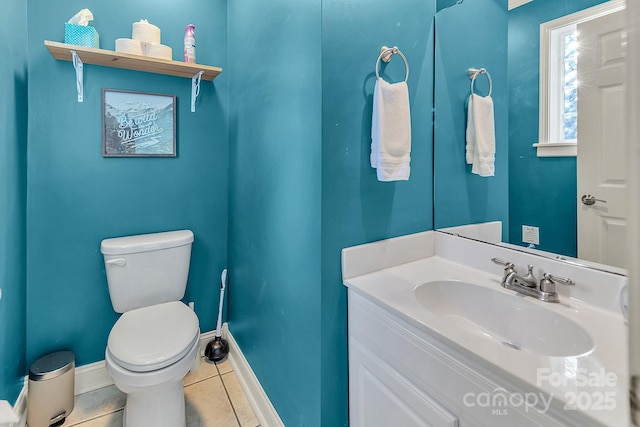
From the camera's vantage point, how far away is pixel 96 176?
168 cm

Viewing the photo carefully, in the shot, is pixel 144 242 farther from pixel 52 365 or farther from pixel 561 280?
pixel 561 280

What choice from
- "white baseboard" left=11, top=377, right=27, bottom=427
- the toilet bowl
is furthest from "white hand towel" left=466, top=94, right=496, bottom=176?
"white baseboard" left=11, top=377, right=27, bottom=427

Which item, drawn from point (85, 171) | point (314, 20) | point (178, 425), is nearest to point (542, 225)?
point (314, 20)

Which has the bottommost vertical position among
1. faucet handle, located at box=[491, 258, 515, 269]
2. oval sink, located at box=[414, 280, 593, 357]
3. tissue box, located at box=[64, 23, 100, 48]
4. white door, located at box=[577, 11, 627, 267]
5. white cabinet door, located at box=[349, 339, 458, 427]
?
white cabinet door, located at box=[349, 339, 458, 427]

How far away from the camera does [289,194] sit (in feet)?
4.13

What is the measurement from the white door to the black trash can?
7.26 ft

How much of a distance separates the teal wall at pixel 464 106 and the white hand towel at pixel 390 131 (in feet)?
0.96

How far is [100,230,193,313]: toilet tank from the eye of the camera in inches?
62.9

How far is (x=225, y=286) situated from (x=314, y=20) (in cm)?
161

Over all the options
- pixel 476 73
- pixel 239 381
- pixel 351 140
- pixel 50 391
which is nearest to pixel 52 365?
pixel 50 391

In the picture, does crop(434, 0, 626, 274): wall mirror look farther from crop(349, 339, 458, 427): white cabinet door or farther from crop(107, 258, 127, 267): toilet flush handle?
crop(107, 258, 127, 267): toilet flush handle

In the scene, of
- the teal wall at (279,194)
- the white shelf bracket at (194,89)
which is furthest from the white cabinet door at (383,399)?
the white shelf bracket at (194,89)

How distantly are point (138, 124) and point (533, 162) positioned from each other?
190 cm

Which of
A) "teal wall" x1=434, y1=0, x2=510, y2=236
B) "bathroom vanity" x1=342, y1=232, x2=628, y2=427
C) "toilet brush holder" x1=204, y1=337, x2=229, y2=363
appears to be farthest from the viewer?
"toilet brush holder" x1=204, y1=337, x2=229, y2=363
